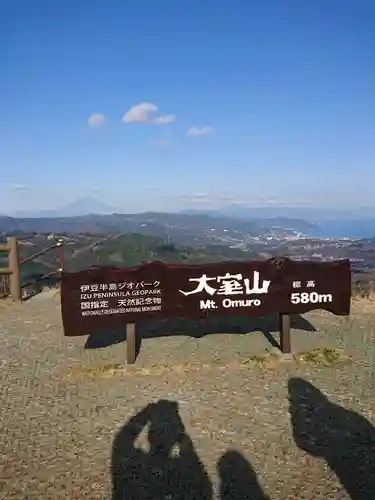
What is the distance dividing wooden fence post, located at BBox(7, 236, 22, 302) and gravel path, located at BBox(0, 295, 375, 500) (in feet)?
11.2

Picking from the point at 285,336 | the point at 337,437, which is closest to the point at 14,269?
the point at 285,336

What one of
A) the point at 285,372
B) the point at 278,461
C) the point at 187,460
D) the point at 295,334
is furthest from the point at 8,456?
the point at 295,334

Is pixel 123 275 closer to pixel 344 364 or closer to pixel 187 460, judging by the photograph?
pixel 187 460

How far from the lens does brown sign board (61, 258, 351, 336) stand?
21.7 ft

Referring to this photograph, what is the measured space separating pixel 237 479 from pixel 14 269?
339 inches

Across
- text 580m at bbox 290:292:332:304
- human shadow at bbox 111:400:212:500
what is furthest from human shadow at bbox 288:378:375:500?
text 580m at bbox 290:292:332:304

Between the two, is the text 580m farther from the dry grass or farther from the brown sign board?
the dry grass

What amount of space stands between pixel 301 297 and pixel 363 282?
7945 millimetres

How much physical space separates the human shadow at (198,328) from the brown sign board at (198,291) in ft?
4.17

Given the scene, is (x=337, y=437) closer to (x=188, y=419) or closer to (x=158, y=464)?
(x=188, y=419)

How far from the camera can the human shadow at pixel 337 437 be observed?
4121 millimetres

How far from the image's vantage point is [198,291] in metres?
6.89

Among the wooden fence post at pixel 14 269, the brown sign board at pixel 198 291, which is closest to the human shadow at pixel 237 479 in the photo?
the brown sign board at pixel 198 291

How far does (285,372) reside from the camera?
6586mm
